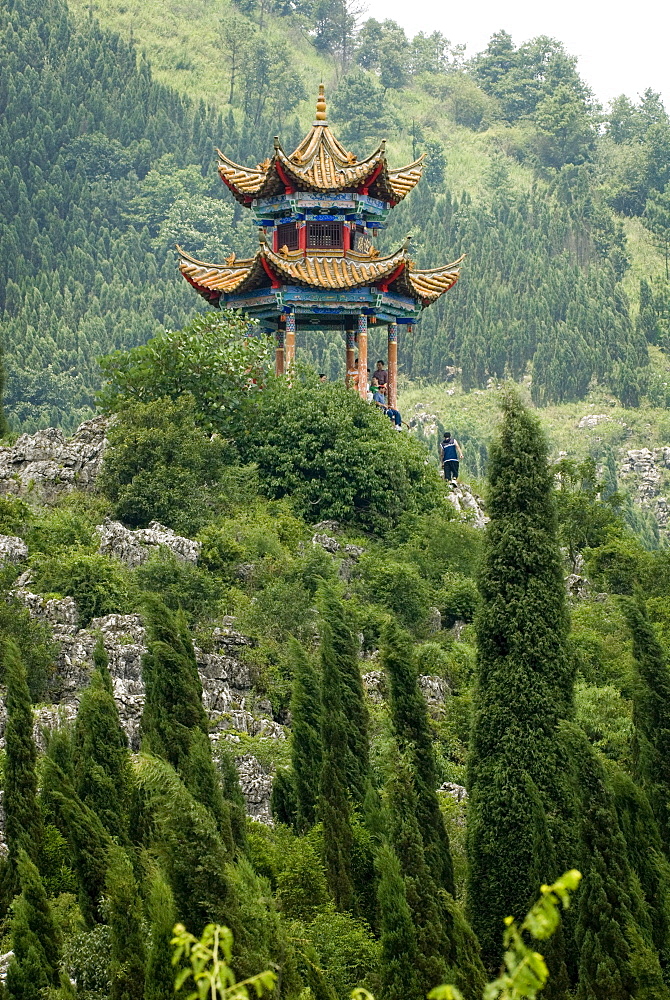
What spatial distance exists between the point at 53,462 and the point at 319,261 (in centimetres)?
592

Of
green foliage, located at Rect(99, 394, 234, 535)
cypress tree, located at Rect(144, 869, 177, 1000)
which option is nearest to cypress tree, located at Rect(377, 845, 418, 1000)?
cypress tree, located at Rect(144, 869, 177, 1000)

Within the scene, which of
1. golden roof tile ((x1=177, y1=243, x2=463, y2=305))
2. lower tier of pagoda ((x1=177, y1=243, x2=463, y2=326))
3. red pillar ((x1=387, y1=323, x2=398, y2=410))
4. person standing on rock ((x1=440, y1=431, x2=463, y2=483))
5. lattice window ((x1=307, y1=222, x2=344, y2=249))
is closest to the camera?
golden roof tile ((x1=177, y1=243, x2=463, y2=305))

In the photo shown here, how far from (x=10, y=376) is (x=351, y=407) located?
33601 mm

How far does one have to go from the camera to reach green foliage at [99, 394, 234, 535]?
22797 millimetres

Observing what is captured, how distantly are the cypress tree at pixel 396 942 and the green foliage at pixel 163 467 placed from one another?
11489mm

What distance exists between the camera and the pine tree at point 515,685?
13.2 m

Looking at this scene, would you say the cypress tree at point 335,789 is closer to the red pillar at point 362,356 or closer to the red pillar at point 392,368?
the red pillar at point 362,356

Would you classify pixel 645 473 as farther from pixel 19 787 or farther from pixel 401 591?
pixel 19 787

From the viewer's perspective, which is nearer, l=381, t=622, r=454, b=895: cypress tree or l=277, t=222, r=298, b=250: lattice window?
l=381, t=622, r=454, b=895: cypress tree

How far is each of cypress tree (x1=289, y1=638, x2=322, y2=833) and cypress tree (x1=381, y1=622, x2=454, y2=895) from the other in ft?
5.24

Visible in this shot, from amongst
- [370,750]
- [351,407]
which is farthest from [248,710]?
[351,407]

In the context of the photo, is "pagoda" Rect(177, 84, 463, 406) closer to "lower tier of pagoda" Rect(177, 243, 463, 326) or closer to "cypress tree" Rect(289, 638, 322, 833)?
"lower tier of pagoda" Rect(177, 243, 463, 326)

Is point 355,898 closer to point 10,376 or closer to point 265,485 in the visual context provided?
point 265,485

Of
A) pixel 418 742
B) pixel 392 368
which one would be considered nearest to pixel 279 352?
pixel 392 368
